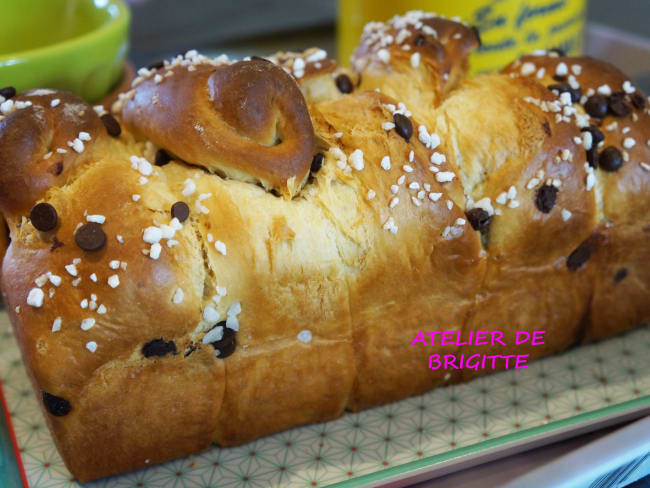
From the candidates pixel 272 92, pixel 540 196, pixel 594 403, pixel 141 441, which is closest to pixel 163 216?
pixel 272 92

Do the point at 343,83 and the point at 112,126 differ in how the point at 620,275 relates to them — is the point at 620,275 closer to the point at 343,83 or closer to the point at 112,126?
the point at 343,83

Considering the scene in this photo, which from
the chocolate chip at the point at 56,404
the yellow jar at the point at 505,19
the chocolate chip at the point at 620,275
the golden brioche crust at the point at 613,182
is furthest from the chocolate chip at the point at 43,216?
the yellow jar at the point at 505,19

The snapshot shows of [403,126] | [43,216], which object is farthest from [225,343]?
[403,126]

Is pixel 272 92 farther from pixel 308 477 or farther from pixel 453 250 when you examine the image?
pixel 308 477

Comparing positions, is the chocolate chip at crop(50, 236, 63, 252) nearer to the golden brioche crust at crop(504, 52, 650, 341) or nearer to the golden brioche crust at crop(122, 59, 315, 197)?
the golden brioche crust at crop(122, 59, 315, 197)

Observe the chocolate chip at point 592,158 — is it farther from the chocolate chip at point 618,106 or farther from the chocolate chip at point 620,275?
the chocolate chip at point 620,275
